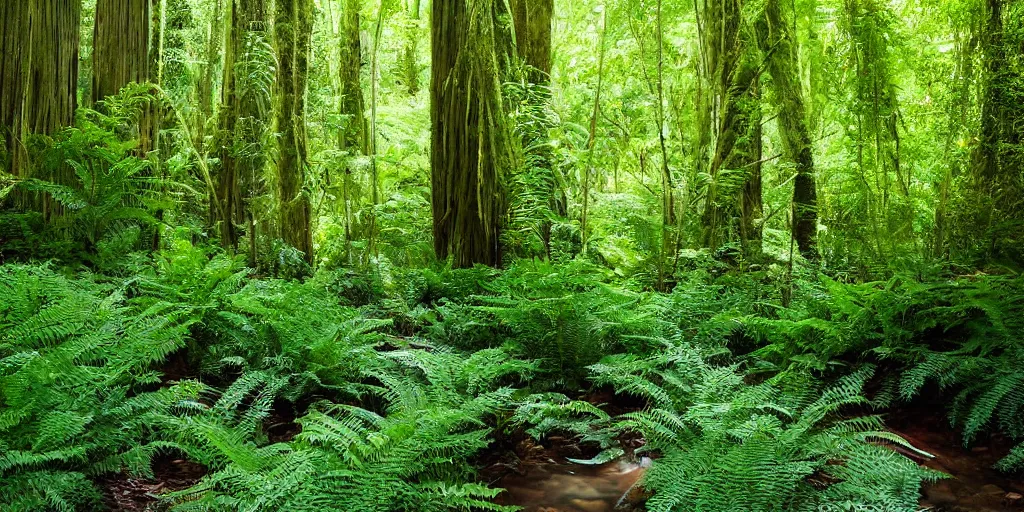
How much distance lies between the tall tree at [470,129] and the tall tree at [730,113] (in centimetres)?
191

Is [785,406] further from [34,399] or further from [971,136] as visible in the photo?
[971,136]

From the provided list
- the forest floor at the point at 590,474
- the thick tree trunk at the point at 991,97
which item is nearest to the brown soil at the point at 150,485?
the forest floor at the point at 590,474

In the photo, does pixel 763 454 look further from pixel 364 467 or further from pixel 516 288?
pixel 516 288

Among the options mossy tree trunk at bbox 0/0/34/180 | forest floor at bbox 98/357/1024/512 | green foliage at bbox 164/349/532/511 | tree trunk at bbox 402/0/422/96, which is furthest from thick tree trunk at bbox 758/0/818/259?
tree trunk at bbox 402/0/422/96

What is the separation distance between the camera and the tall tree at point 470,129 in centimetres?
561

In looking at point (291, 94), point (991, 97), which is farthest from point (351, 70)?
point (991, 97)

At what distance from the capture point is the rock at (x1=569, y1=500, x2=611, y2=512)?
2.38 m

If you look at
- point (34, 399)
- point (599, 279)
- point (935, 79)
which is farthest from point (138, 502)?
point (935, 79)

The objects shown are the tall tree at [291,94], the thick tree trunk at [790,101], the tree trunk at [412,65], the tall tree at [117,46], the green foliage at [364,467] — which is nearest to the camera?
the green foliage at [364,467]

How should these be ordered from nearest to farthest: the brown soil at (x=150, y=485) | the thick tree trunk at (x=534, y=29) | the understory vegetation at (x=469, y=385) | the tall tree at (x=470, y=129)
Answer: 1. the understory vegetation at (x=469, y=385)
2. the brown soil at (x=150, y=485)
3. the tall tree at (x=470, y=129)
4. the thick tree trunk at (x=534, y=29)

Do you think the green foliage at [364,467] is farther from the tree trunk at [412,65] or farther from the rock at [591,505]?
the tree trunk at [412,65]

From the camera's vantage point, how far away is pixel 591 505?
2416 millimetres

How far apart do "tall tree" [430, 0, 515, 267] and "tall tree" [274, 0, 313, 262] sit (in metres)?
2.07

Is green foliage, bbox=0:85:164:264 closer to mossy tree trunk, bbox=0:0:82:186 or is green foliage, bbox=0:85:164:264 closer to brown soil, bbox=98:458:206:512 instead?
mossy tree trunk, bbox=0:0:82:186
